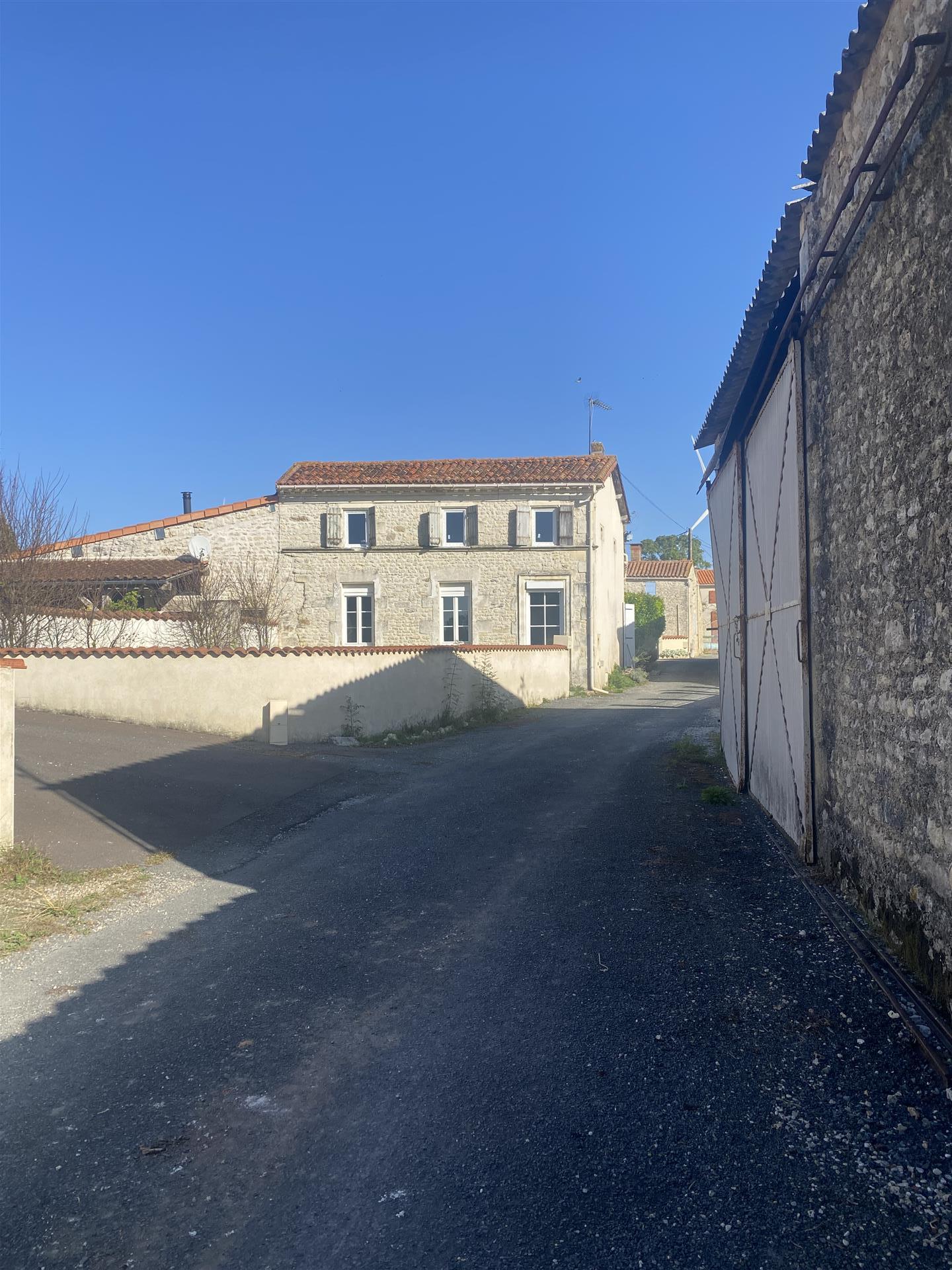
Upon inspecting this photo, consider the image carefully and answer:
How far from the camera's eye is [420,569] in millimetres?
25859

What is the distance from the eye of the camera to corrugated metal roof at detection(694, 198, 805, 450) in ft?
20.6

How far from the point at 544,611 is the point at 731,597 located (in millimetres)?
15165

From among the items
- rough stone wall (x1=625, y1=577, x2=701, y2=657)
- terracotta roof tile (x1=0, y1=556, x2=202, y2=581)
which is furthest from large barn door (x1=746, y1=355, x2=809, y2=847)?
rough stone wall (x1=625, y1=577, x2=701, y2=657)

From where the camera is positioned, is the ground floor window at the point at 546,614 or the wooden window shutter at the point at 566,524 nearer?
the wooden window shutter at the point at 566,524

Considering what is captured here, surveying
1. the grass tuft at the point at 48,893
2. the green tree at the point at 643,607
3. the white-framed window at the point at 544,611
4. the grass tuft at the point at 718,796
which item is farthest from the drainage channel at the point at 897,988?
the green tree at the point at 643,607

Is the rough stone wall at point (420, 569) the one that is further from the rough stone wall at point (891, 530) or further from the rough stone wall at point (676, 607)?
the rough stone wall at point (676, 607)

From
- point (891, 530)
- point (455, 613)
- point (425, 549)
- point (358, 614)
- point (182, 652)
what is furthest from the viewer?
point (358, 614)

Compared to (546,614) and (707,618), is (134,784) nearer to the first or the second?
(546,614)

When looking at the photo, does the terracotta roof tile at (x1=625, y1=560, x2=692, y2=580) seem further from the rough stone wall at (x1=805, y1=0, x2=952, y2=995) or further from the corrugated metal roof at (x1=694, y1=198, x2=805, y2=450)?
the rough stone wall at (x1=805, y1=0, x2=952, y2=995)

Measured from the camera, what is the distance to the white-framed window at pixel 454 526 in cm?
2597

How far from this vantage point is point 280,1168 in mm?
2766


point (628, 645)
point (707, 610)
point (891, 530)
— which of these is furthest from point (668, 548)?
point (891, 530)

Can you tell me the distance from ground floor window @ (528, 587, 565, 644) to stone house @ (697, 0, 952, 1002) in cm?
1796

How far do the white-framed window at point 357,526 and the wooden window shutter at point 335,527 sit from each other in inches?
6.5
